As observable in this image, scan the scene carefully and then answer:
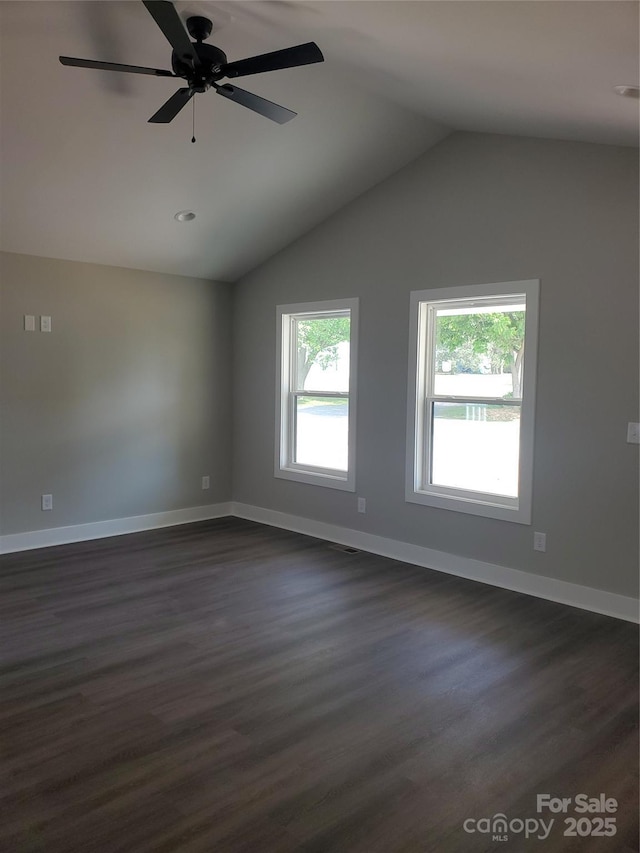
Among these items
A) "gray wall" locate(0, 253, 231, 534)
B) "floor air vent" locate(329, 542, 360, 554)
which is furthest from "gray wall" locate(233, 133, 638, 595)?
"gray wall" locate(0, 253, 231, 534)

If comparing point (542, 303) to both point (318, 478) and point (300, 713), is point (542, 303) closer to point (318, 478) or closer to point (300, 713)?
point (318, 478)

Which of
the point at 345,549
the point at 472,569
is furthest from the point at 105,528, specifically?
the point at 472,569

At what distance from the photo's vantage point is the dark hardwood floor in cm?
202

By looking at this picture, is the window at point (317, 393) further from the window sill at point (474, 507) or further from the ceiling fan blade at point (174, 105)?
the ceiling fan blade at point (174, 105)

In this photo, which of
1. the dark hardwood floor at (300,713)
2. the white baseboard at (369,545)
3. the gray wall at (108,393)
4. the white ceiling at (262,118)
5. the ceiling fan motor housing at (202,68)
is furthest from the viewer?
the gray wall at (108,393)

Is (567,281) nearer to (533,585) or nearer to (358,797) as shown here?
(533,585)

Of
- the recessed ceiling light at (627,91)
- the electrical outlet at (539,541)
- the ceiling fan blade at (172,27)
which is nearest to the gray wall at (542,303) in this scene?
the electrical outlet at (539,541)

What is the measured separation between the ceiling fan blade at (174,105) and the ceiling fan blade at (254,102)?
16 centimetres

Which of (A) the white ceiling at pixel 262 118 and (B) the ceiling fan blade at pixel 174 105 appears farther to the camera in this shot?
(B) the ceiling fan blade at pixel 174 105

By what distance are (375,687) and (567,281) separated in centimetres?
269

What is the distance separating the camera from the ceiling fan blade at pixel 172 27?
7.30 feet

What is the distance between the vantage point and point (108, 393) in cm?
545

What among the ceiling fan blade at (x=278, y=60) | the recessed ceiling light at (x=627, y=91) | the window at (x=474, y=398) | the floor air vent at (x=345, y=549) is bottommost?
the floor air vent at (x=345, y=549)

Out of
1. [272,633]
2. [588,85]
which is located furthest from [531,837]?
[588,85]
